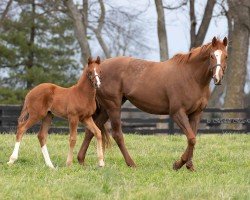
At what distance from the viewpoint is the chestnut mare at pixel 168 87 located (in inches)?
394

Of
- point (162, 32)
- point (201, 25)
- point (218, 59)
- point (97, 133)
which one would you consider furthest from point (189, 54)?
point (201, 25)

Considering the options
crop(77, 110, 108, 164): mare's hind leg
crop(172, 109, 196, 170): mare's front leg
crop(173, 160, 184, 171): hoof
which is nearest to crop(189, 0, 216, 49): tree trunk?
crop(77, 110, 108, 164): mare's hind leg

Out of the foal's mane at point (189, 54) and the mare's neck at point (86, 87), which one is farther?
the mare's neck at point (86, 87)

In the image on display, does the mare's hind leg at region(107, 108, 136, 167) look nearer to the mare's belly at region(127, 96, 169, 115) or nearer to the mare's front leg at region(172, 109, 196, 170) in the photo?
the mare's belly at region(127, 96, 169, 115)

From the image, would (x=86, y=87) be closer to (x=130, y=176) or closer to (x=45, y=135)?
(x=45, y=135)

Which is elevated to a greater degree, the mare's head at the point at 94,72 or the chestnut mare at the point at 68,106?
the mare's head at the point at 94,72

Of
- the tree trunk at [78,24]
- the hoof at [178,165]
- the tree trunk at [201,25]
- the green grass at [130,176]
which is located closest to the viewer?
the green grass at [130,176]

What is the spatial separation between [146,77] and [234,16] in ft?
49.6


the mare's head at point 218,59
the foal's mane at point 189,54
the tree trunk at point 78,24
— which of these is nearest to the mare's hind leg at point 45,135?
the foal's mane at point 189,54

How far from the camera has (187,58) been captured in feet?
34.5

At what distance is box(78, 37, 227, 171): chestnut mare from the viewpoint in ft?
32.8

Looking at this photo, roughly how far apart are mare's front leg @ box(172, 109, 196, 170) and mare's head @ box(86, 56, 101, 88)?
139cm

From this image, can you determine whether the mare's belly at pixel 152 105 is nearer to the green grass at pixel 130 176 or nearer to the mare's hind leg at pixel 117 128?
the mare's hind leg at pixel 117 128

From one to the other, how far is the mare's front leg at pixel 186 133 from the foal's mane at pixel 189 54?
971 millimetres
